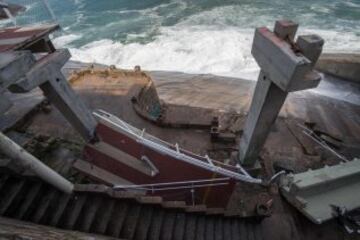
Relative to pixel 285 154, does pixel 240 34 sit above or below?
below

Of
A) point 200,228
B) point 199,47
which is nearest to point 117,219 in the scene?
point 200,228

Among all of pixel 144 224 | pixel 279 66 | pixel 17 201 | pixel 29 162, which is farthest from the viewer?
pixel 144 224

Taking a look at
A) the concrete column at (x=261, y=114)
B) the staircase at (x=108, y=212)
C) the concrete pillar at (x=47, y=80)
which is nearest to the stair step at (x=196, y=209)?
the staircase at (x=108, y=212)

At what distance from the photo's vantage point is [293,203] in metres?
7.21

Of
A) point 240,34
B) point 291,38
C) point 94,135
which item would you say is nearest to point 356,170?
point 291,38

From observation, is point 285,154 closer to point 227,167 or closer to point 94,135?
point 227,167

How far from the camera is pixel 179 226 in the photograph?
6.28m

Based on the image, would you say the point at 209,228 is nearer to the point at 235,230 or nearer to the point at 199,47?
the point at 235,230

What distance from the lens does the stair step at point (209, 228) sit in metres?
6.37

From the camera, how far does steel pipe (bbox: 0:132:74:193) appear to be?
4.80 metres

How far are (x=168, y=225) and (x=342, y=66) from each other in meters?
13.3

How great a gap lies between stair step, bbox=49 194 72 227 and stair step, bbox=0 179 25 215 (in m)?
0.83

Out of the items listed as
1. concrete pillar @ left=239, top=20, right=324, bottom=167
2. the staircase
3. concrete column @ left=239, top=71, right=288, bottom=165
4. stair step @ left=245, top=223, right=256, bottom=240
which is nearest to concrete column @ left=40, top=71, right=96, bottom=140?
the staircase

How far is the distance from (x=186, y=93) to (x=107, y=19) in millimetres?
17067
